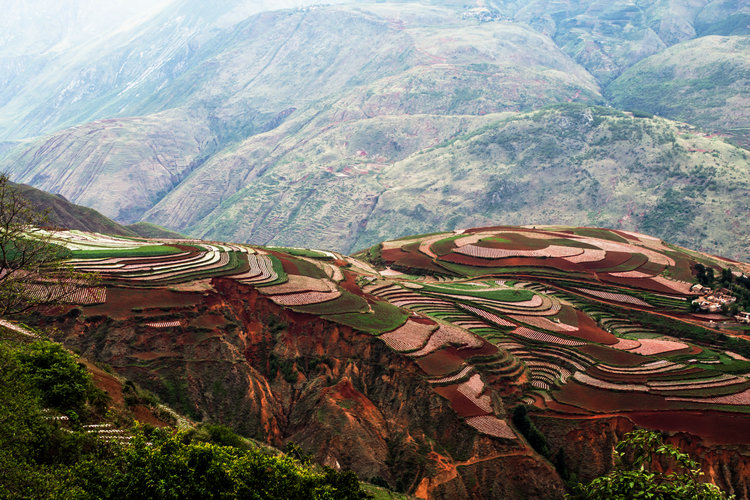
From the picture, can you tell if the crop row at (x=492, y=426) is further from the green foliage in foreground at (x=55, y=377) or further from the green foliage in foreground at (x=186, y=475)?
the green foliage in foreground at (x=55, y=377)

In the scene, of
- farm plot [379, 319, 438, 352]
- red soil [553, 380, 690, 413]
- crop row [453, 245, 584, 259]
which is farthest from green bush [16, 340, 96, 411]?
crop row [453, 245, 584, 259]

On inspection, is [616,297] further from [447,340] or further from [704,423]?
[447,340]

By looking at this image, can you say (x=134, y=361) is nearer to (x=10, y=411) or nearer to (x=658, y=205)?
(x=10, y=411)

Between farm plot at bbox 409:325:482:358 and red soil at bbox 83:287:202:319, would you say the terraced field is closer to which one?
farm plot at bbox 409:325:482:358

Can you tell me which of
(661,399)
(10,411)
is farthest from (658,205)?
(10,411)

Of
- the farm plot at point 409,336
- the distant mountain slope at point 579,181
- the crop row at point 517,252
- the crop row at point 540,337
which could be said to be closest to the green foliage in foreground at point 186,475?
the farm plot at point 409,336
